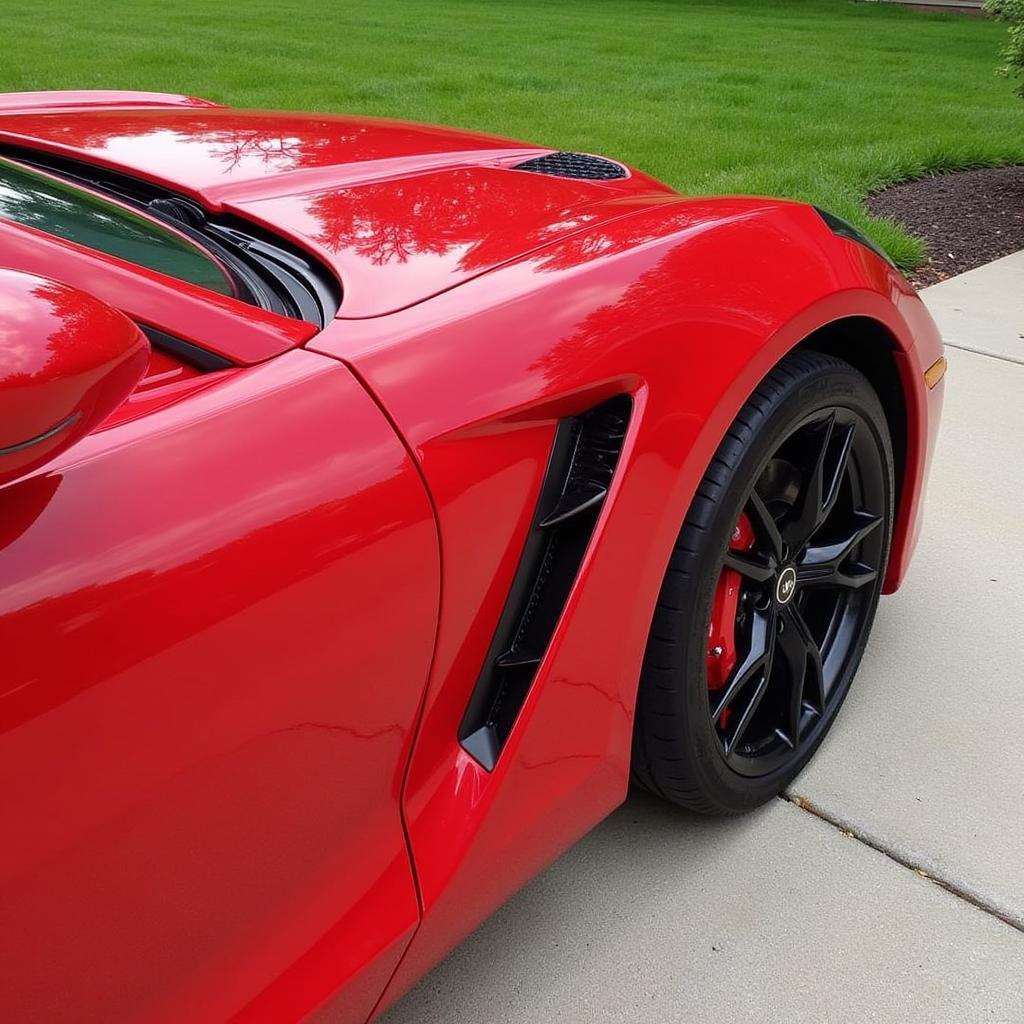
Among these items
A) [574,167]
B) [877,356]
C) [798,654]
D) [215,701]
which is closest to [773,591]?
[798,654]

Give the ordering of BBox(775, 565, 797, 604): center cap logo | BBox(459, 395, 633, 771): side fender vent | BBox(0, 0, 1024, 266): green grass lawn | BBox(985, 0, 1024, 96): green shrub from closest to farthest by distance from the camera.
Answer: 1. BBox(459, 395, 633, 771): side fender vent
2. BBox(775, 565, 797, 604): center cap logo
3. BBox(985, 0, 1024, 96): green shrub
4. BBox(0, 0, 1024, 266): green grass lawn

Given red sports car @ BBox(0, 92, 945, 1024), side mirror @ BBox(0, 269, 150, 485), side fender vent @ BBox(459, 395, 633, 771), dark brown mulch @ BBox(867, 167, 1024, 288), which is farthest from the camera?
dark brown mulch @ BBox(867, 167, 1024, 288)

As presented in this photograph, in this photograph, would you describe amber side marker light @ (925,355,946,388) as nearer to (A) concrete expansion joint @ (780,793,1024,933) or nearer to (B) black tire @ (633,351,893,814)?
(B) black tire @ (633,351,893,814)

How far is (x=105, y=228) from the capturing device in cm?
134

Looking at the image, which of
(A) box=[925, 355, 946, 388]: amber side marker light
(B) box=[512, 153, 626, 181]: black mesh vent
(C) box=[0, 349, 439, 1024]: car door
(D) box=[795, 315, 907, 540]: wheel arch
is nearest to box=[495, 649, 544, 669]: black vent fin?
(C) box=[0, 349, 439, 1024]: car door

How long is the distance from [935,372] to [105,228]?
1.60 m

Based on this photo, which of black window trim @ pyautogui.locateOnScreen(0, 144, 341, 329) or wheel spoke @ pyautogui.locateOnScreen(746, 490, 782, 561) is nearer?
black window trim @ pyautogui.locateOnScreen(0, 144, 341, 329)

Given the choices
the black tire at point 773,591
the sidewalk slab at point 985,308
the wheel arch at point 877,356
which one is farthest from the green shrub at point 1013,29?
the black tire at point 773,591

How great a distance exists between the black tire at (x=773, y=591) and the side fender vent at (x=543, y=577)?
0.75ft

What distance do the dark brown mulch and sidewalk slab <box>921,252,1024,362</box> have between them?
149mm

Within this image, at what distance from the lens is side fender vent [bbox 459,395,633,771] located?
1.32 metres

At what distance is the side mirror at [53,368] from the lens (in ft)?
2.59

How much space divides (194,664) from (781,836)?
1.32m

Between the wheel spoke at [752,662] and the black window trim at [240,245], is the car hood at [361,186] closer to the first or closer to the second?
the black window trim at [240,245]
